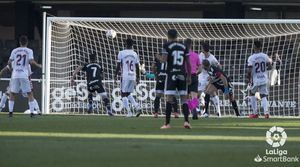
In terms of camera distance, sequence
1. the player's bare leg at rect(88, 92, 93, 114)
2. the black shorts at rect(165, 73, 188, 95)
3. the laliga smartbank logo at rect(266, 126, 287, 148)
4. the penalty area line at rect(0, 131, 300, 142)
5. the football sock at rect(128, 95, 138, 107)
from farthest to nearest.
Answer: the player's bare leg at rect(88, 92, 93, 114)
the football sock at rect(128, 95, 138, 107)
the black shorts at rect(165, 73, 188, 95)
the penalty area line at rect(0, 131, 300, 142)
the laliga smartbank logo at rect(266, 126, 287, 148)

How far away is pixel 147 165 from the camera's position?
7180 mm

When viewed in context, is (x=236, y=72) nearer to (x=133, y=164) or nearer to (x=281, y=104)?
(x=281, y=104)

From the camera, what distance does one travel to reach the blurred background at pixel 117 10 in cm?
2866

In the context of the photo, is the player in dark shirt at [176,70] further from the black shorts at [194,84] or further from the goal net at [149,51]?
the goal net at [149,51]

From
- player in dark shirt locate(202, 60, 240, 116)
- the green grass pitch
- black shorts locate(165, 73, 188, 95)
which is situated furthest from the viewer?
player in dark shirt locate(202, 60, 240, 116)

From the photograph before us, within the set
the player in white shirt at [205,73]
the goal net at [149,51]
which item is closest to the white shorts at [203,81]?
the player in white shirt at [205,73]

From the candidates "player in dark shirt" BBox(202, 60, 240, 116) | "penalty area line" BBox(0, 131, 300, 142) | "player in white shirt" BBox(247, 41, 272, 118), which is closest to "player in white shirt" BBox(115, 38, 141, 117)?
"player in dark shirt" BBox(202, 60, 240, 116)

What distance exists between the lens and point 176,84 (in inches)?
486

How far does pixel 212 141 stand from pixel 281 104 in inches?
531

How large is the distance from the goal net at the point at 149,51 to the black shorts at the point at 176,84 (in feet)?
28.3

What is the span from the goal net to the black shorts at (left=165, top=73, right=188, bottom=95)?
8.63m

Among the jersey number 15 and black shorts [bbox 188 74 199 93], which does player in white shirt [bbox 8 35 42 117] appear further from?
the jersey number 15

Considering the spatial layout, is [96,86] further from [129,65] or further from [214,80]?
[214,80]

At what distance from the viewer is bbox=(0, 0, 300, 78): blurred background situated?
1128 inches
